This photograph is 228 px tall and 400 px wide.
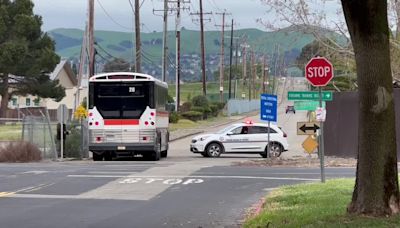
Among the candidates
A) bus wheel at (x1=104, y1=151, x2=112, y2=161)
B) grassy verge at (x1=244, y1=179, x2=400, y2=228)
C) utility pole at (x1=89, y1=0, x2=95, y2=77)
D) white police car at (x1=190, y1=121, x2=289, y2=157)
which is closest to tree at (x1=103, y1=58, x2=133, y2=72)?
utility pole at (x1=89, y1=0, x2=95, y2=77)

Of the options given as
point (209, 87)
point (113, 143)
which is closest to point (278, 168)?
point (113, 143)

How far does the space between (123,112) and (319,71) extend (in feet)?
48.9

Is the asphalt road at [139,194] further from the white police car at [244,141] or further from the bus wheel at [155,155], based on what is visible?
the white police car at [244,141]

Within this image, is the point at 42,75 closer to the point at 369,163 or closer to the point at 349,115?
the point at 349,115

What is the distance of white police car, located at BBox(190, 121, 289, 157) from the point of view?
31.4 metres

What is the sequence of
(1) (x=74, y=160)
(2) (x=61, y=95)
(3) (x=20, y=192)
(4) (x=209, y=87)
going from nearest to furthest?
(3) (x=20, y=192) < (1) (x=74, y=160) < (2) (x=61, y=95) < (4) (x=209, y=87)

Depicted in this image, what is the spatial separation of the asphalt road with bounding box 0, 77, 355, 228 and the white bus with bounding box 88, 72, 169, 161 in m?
4.27

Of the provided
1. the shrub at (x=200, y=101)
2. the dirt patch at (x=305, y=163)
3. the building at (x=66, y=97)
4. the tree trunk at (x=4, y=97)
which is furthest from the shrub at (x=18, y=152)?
the building at (x=66, y=97)

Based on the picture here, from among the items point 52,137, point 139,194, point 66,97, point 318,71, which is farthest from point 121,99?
point 66,97

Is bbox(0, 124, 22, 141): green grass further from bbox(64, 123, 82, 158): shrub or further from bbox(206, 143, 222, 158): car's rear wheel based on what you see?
bbox(206, 143, 222, 158): car's rear wheel

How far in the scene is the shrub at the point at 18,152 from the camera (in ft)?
99.8

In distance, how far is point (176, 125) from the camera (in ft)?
212

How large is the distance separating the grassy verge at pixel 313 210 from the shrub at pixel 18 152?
17910 mm

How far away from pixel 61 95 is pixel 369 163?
208 ft
